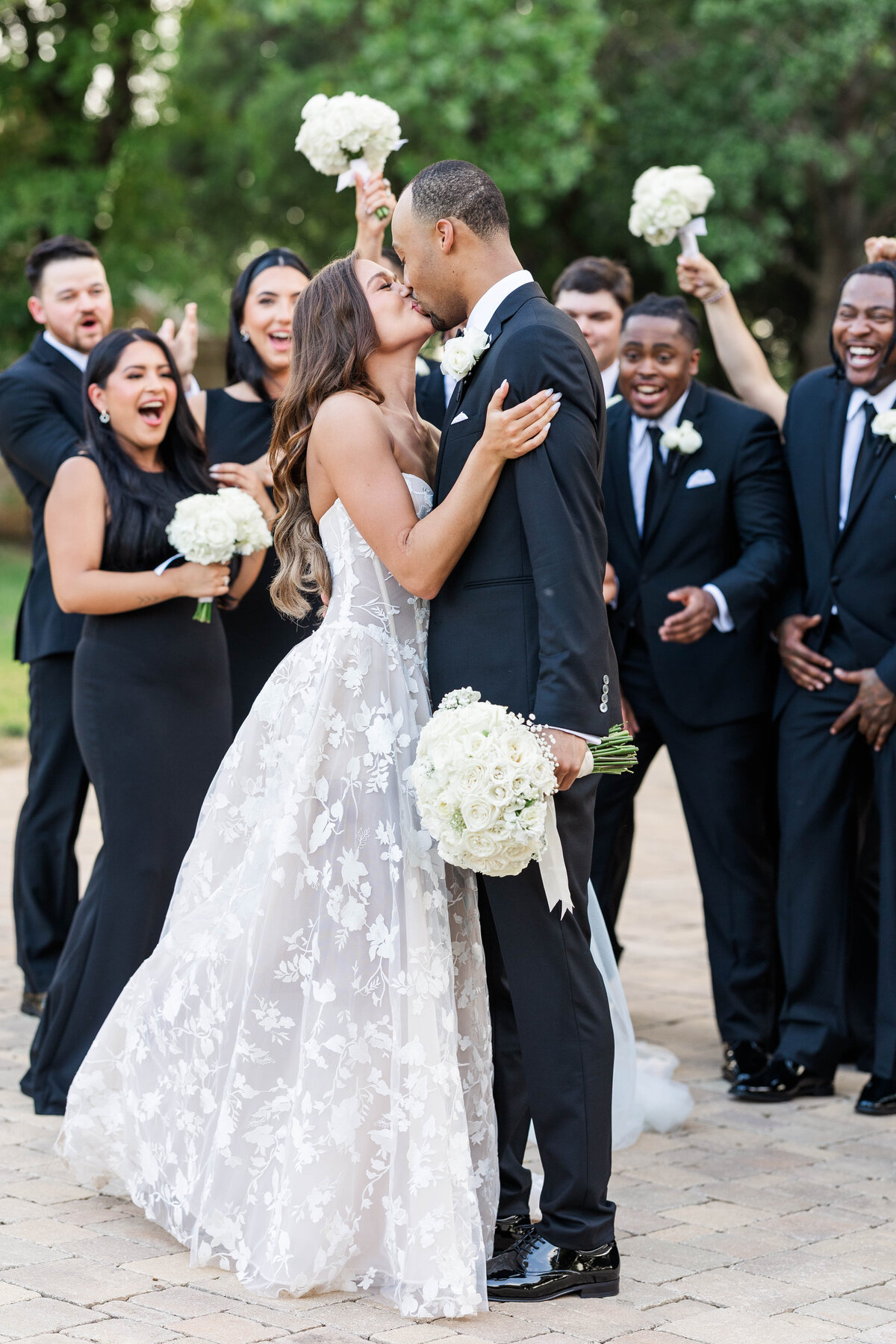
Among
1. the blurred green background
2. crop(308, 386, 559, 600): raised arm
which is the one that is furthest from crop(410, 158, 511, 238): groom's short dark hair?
the blurred green background

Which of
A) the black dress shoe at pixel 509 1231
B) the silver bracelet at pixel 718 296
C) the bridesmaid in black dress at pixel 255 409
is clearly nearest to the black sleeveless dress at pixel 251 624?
the bridesmaid in black dress at pixel 255 409

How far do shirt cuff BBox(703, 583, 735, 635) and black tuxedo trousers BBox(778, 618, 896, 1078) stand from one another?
34 cm

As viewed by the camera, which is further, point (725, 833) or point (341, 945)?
point (725, 833)

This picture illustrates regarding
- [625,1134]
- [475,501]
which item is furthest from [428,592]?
[625,1134]

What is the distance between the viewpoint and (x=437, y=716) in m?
3.55

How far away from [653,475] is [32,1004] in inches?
124

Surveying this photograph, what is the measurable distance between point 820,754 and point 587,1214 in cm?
227

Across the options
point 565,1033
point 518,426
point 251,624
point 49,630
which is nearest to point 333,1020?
point 565,1033

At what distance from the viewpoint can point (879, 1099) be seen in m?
5.28

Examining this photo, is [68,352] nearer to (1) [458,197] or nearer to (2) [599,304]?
(2) [599,304]

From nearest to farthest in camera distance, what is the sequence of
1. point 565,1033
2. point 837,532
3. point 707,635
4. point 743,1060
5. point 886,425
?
point 565,1033 → point 886,425 → point 837,532 → point 743,1060 → point 707,635

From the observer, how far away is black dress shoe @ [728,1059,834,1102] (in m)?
5.43

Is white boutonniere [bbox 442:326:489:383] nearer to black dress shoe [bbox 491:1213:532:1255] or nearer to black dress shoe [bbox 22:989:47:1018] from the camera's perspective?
black dress shoe [bbox 491:1213:532:1255]

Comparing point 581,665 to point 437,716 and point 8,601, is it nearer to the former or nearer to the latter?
point 437,716
